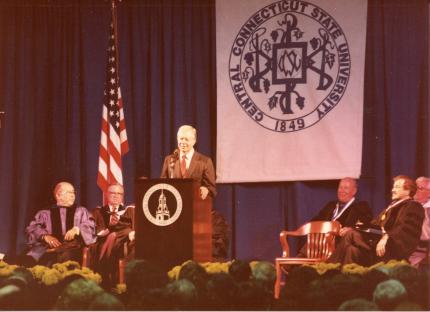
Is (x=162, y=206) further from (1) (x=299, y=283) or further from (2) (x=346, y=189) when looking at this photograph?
(2) (x=346, y=189)

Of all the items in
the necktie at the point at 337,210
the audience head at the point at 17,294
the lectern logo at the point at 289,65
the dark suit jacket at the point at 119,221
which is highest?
the lectern logo at the point at 289,65

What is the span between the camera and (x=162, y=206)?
6.49 m

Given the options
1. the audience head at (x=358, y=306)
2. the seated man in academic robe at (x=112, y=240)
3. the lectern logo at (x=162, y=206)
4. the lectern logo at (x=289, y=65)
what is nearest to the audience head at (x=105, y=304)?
the lectern logo at (x=162, y=206)

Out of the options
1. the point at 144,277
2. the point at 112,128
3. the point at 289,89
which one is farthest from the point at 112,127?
the point at 144,277

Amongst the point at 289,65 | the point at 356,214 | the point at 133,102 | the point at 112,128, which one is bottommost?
the point at 356,214

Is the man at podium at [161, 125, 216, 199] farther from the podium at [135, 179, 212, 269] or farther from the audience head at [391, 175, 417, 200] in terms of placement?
the audience head at [391, 175, 417, 200]

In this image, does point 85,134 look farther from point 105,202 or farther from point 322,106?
point 322,106

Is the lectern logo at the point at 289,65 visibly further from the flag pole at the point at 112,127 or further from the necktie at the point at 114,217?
the necktie at the point at 114,217

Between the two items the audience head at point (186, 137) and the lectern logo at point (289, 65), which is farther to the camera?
the lectern logo at point (289, 65)

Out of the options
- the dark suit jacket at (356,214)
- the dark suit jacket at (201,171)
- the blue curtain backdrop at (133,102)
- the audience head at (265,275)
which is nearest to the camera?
the audience head at (265,275)

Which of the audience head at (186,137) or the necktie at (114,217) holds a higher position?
the audience head at (186,137)

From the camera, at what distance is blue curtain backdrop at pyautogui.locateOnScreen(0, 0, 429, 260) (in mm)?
8891

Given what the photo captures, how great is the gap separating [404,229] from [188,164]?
2.13 m

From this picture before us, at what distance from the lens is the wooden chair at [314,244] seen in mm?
7516
